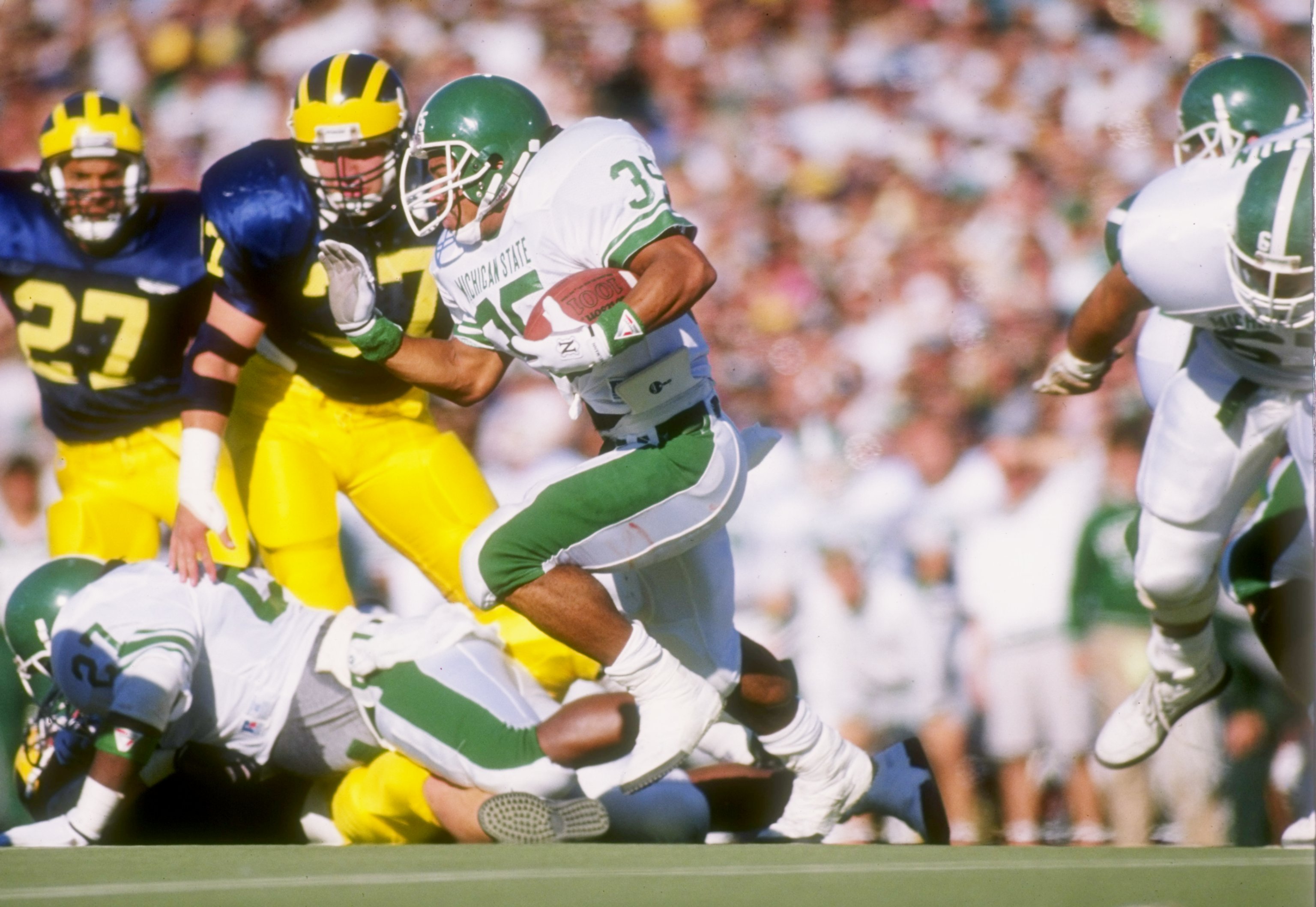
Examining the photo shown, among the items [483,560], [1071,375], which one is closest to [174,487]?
[483,560]

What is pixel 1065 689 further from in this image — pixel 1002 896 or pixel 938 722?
pixel 1002 896

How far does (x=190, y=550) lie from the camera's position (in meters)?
3.05

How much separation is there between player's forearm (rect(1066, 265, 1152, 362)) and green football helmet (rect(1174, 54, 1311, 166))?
285mm

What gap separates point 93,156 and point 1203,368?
2251 millimetres

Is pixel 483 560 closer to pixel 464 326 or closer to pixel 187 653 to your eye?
pixel 464 326

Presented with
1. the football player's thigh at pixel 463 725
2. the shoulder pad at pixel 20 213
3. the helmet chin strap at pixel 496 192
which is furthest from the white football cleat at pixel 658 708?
the shoulder pad at pixel 20 213

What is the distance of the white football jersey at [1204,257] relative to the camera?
257 centimetres

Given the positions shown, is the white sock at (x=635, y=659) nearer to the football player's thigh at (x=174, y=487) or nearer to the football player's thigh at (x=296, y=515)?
the football player's thigh at (x=296, y=515)

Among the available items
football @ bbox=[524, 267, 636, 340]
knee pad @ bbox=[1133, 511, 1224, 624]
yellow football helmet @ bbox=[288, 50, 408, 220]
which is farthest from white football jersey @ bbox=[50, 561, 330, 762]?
knee pad @ bbox=[1133, 511, 1224, 624]

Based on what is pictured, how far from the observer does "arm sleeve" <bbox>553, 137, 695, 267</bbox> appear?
8.48 feet

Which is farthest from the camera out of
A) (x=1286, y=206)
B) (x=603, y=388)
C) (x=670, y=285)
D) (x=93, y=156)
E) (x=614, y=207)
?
(x=93, y=156)

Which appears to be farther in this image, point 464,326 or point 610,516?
point 464,326

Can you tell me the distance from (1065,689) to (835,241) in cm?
103

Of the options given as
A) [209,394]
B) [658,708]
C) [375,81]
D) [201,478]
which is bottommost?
[658,708]
